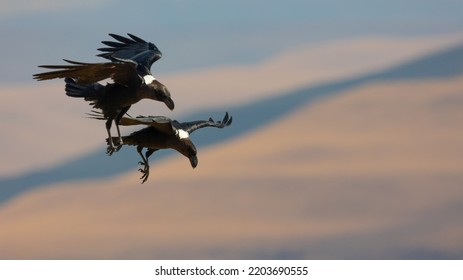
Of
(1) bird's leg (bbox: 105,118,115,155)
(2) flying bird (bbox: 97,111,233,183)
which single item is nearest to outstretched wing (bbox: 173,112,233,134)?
(2) flying bird (bbox: 97,111,233,183)

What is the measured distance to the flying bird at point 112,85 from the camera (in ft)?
44.9

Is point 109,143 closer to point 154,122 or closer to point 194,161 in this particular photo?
point 154,122

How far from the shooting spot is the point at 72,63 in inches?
535

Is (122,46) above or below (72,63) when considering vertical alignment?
above

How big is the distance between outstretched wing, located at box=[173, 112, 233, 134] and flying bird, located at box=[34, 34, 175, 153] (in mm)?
592

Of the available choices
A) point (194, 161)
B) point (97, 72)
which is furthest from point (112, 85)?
point (194, 161)

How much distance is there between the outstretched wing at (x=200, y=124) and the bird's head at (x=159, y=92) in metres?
0.39

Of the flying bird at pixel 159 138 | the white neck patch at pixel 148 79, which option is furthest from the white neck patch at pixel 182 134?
the white neck patch at pixel 148 79

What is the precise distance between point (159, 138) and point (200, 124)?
88 cm

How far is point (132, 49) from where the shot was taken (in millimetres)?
15922

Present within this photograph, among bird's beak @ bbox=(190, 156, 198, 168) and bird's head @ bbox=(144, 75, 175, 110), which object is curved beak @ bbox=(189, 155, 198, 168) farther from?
bird's head @ bbox=(144, 75, 175, 110)
